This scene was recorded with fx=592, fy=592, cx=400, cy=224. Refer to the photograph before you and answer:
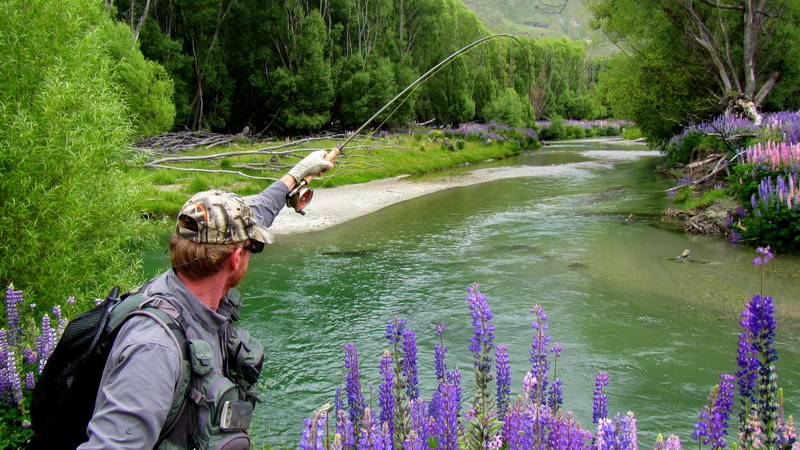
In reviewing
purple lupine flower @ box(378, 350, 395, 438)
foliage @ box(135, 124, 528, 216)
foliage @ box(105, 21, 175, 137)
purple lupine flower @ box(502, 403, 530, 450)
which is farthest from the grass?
purple lupine flower @ box(502, 403, 530, 450)

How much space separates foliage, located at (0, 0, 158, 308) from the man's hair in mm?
4798

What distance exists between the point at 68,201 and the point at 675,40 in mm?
26852

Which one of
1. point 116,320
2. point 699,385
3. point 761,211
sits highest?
point 116,320

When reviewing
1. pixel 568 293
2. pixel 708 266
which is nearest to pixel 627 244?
pixel 708 266

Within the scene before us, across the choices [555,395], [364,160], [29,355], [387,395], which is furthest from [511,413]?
[364,160]

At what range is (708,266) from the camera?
12.2 metres

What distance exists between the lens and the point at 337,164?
88.1 ft

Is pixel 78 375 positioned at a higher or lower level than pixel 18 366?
higher

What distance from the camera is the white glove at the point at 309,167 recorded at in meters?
4.62

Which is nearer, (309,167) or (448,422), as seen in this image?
(448,422)

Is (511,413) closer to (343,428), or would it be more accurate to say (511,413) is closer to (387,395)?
(387,395)

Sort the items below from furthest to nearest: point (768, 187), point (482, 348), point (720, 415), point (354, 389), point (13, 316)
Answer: point (768, 187), point (13, 316), point (354, 389), point (482, 348), point (720, 415)

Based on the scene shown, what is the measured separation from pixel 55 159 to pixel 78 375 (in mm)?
5240

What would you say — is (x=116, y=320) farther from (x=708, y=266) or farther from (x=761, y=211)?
(x=761, y=211)
